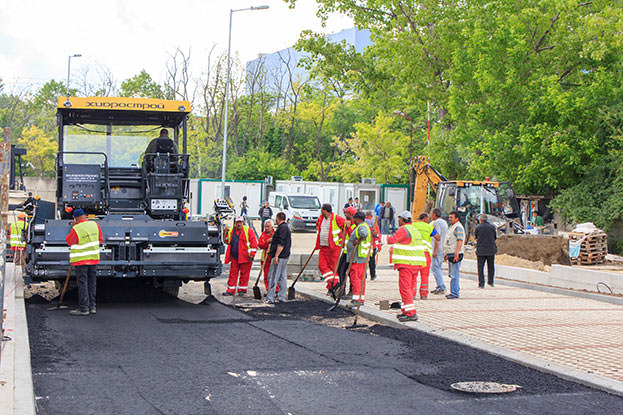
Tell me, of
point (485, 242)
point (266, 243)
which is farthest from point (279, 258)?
point (485, 242)

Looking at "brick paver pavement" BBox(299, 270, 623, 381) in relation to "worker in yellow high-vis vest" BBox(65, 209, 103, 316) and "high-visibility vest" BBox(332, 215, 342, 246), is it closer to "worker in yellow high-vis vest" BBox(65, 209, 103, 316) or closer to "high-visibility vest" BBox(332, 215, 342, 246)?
"high-visibility vest" BBox(332, 215, 342, 246)

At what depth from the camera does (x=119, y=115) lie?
544 inches

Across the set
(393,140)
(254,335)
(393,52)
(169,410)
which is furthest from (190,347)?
(393,140)

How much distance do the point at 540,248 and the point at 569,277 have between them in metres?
5.67

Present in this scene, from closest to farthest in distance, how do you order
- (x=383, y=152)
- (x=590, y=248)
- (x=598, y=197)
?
(x=590, y=248) < (x=598, y=197) < (x=383, y=152)

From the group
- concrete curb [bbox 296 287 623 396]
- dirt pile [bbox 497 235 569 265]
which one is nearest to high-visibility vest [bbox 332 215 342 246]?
concrete curb [bbox 296 287 623 396]

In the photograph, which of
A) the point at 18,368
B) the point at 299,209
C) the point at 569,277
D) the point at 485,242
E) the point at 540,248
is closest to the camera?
the point at 18,368

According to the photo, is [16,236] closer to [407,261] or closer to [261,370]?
[407,261]

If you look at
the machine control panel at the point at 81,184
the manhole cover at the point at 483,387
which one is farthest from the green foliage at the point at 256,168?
the manhole cover at the point at 483,387

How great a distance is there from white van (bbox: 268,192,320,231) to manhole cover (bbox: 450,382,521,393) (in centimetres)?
2834

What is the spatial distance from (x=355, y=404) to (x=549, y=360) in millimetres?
3106

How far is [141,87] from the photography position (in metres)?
76.2

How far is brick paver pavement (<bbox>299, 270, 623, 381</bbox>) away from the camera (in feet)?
29.9

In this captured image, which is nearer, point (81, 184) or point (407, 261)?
point (407, 261)
